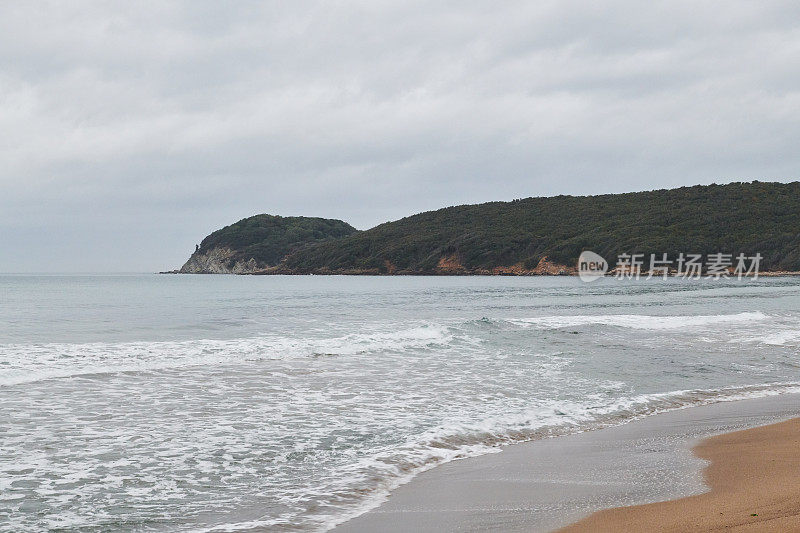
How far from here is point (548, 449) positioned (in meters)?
7.26

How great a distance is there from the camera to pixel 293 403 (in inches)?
389

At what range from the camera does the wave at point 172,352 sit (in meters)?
13.0

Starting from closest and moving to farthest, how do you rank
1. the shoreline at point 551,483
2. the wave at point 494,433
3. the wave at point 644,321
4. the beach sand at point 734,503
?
the beach sand at point 734,503, the shoreline at point 551,483, the wave at point 494,433, the wave at point 644,321

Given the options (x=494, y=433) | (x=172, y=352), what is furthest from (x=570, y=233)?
(x=494, y=433)

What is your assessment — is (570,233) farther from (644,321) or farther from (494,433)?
(494,433)

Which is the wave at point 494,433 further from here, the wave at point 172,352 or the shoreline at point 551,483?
the wave at point 172,352

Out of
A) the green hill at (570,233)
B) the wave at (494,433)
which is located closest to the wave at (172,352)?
the wave at (494,433)

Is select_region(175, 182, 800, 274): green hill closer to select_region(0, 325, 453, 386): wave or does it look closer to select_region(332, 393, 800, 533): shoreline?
select_region(0, 325, 453, 386): wave

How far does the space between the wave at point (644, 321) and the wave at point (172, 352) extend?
6898 mm

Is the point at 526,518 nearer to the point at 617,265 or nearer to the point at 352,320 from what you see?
the point at 352,320

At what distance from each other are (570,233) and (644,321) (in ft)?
324

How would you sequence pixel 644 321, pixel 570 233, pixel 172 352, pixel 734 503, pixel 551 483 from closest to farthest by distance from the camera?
pixel 734 503 < pixel 551 483 < pixel 172 352 < pixel 644 321 < pixel 570 233

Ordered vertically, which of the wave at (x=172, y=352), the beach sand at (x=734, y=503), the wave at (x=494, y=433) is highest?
the beach sand at (x=734, y=503)

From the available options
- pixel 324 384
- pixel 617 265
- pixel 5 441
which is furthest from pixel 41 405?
pixel 617 265
